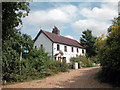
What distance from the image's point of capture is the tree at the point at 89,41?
31703mm

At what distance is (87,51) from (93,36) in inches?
180

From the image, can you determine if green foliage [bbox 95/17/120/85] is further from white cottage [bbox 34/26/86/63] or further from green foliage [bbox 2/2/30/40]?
white cottage [bbox 34/26/86/63]

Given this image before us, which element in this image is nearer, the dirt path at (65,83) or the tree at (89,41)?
the dirt path at (65,83)

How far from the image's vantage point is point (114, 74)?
6688 millimetres

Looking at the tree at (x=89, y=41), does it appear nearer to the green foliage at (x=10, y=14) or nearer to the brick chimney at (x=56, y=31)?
the brick chimney at (x=56, y=31)

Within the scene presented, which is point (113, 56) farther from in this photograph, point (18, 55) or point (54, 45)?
point (54, 45)

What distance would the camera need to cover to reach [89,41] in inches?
1277

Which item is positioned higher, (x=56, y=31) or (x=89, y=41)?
(x=56, y=31)

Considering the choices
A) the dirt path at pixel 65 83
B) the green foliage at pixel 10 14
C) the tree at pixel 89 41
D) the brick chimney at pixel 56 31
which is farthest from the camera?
the tree at pixel 89 41

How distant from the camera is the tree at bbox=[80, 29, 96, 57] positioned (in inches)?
1248

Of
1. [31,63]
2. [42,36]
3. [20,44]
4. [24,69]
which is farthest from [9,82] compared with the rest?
[42,36]

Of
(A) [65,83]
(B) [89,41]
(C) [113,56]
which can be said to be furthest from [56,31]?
(C) [113,56]

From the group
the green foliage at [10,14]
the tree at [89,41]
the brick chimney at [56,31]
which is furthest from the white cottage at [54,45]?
the green foliage at [10,14]

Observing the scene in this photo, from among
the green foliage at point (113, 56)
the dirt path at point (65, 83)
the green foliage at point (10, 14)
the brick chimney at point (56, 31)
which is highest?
the brick chimney at point (56, 31)
